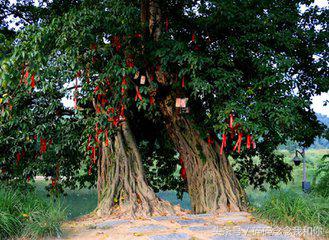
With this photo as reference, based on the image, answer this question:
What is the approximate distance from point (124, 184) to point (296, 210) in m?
2.75

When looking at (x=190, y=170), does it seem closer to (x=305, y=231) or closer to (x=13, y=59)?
(x=305, y=231)

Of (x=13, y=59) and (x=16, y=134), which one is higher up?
(x=13, y=59)

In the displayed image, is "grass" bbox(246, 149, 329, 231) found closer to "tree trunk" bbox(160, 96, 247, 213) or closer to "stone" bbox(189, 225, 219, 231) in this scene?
"stone" bbox(189, 225, 219, 231)

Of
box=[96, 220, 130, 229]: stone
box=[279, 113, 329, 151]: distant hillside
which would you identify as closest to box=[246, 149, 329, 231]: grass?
box=[96, 220, 130, 229]: stone

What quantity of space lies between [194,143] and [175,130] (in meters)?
0.43

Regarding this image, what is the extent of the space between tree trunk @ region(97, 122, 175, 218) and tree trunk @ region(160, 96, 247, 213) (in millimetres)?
821

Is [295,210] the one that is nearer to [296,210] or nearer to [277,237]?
[296,210]

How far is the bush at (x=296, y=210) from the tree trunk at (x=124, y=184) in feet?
5.28

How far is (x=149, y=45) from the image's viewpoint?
599cm

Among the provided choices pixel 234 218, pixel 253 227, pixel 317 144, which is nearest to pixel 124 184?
pixel 234 218

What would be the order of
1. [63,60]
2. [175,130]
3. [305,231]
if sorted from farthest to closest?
[175,130], [63,60], [305,231]

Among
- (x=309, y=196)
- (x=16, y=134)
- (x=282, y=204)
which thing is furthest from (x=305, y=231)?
(x=16, y=134)

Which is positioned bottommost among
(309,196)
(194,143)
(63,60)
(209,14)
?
(309,196)

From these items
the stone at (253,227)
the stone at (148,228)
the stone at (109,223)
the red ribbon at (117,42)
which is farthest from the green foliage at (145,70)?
the stone at (148,228)
